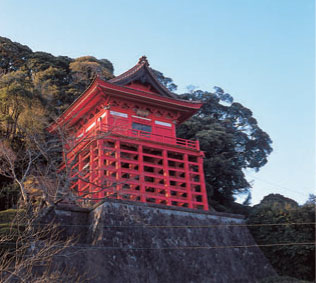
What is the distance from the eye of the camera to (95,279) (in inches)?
525

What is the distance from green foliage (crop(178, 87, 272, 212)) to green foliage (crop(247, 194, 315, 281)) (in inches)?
227

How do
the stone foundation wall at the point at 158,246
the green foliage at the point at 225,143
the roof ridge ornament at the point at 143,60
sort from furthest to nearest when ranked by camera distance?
the green foliage at the point at 225,143 < the roof ridge ornament at the point at 143,60 < the stone foundation wall at the point at 158,246

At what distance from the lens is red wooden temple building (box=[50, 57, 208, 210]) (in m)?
19.6

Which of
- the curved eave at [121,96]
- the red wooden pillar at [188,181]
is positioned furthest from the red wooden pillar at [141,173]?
the curved eave at [121,96]

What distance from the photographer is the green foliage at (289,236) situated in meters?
18.2

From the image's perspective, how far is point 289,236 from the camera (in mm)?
19047

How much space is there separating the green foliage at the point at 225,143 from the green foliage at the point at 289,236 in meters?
5.77

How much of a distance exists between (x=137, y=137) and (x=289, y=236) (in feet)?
29.1

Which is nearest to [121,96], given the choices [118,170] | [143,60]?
[143,60]

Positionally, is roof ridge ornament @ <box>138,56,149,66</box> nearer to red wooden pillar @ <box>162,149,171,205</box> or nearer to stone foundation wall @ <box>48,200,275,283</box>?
red wooden pillar @ <box>162,149,171,205</box>

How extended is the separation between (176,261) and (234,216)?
17.8 feet

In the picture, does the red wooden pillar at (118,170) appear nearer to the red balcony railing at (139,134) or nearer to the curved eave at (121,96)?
the red balcony railing at (139,134)

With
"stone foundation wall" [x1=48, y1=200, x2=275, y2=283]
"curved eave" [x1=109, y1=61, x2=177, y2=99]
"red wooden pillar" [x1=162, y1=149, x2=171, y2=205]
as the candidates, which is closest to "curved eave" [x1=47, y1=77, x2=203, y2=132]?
"curved eave" [x1=109, y1=61, x2=177, y2=99]

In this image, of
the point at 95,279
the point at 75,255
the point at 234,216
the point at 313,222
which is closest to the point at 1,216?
the point at 75,255
